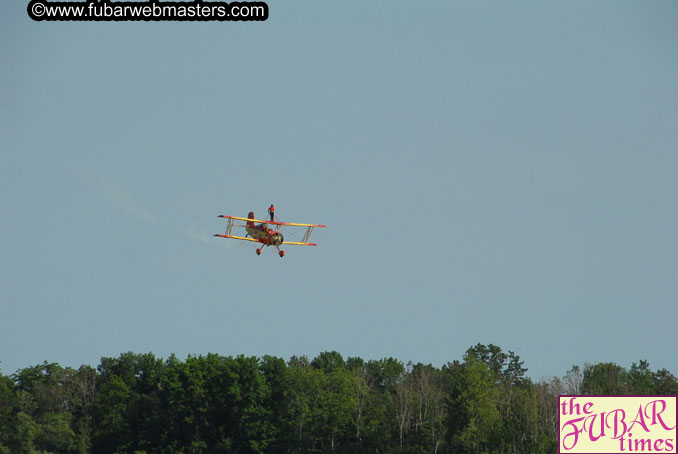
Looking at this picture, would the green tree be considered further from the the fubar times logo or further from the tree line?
the the fubar times logo

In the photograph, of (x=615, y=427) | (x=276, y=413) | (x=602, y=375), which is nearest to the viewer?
(x=615, y=427)

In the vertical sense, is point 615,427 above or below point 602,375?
below

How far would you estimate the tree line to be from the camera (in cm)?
11119

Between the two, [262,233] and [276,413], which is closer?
[262,233]

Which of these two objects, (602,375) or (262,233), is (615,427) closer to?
(262,233)

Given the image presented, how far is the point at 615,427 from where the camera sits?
5628 cm

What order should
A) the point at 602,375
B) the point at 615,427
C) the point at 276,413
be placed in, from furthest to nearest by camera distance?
the point at 602,375
the point at 276,413
the point at 615,427

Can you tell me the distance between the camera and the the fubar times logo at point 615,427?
184 feet

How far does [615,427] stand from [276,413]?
73419 mm

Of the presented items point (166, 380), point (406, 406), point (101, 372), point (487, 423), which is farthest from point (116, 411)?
point (487, 423)

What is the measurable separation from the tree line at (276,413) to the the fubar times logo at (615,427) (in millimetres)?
49247

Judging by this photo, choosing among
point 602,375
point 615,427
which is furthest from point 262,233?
point 602,375

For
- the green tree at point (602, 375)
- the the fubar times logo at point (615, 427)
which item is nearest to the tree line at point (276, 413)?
the green tree at point (602, 375)

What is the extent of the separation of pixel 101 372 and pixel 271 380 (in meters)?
34.6
